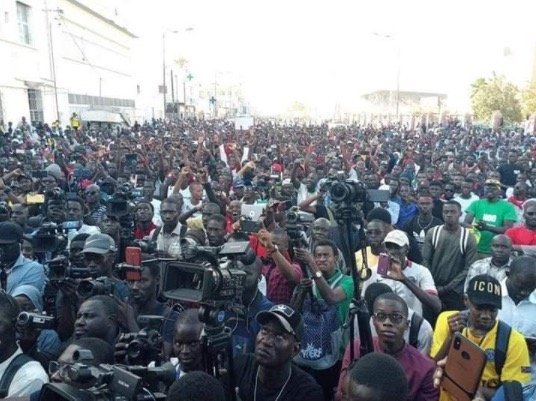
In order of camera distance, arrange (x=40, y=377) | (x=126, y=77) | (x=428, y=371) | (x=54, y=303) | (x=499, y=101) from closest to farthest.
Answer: (x=40, y=377)
(x=428, y=371)
(x=54, y=303)
(x=499, y=101)
(x=126, y=77)

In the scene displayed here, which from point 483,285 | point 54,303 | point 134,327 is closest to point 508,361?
point 483,285

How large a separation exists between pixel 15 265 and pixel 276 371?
8.58ft

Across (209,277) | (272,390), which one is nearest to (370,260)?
(272,390)

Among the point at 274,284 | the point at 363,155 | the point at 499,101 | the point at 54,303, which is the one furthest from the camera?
the point at 499,101

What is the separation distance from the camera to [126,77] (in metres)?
51.6

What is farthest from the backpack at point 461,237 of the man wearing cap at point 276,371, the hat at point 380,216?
the man wearing cap at point 276,371

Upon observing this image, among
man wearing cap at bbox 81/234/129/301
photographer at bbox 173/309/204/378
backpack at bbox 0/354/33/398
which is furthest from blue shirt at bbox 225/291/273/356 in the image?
backpack at bbox 0/354/33/398

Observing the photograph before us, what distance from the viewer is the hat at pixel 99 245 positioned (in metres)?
4.34

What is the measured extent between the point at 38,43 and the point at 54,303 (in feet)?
102

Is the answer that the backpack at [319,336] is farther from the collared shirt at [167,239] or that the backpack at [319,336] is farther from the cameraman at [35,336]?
the collared shirt at [167,239]

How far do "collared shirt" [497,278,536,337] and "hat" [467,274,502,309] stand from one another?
0.64m

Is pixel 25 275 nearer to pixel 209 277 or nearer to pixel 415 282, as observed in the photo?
pixel 209 277

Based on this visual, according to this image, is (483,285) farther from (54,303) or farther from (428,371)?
(54,303)

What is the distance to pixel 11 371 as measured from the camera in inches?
119
